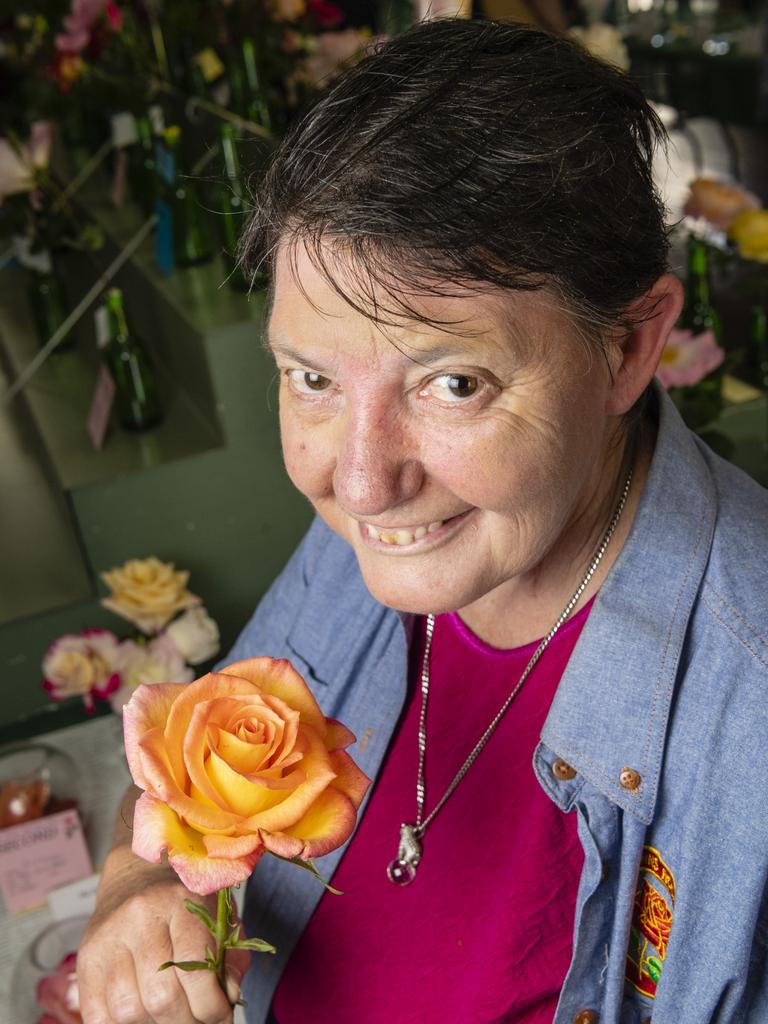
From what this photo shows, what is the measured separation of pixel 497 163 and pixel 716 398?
45.5 inches

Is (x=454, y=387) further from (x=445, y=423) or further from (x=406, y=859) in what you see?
(x=406, y=859)

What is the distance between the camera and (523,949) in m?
0.94

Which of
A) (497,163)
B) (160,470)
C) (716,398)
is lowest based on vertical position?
(160,470)

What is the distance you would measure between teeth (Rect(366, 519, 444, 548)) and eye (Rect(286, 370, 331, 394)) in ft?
0.39

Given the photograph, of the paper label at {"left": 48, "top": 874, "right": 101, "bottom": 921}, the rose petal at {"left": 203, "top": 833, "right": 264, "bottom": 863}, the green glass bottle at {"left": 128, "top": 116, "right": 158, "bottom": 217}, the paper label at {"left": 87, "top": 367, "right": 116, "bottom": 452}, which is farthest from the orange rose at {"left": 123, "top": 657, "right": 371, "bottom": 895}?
the green glass bottle at {"left": 128, "top": 116, "right": 158, "bottom": 217}

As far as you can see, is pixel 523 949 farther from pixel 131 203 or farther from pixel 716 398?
pixel 131 203

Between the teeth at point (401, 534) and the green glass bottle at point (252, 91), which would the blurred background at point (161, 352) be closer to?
the green glass bottle at point (252, 91)

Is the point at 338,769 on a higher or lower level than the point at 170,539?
higher

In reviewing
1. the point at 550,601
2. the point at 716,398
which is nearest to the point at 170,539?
the point at 716,398

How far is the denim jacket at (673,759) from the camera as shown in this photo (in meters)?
0.84

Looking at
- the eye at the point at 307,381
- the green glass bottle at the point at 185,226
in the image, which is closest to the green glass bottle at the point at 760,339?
the green glass bottle at the point at 185,226

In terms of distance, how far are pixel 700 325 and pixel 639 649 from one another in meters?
1.35

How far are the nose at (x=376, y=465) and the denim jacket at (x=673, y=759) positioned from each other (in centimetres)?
25

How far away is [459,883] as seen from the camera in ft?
3.27
